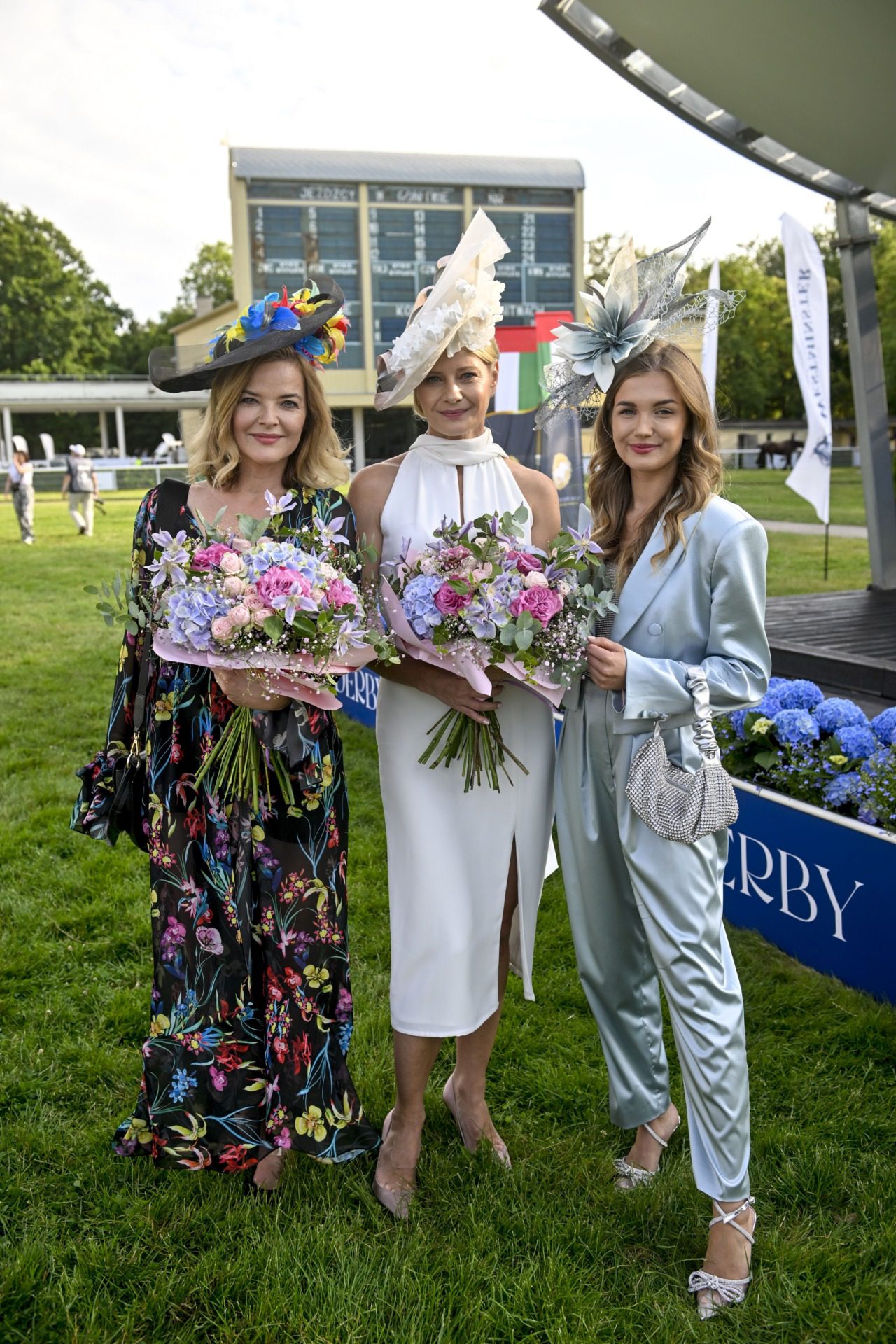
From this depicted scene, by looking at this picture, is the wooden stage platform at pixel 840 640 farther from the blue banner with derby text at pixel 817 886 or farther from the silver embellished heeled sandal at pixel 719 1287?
the silver embellished heeled sandal at pixel 719 1287

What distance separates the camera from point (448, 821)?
8.85 ft

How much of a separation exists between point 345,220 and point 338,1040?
151 feet

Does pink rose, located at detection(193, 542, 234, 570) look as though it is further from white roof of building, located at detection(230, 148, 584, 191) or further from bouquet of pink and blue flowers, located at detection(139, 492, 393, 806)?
white roof of building, located at detection(230, 148, 584, 191)

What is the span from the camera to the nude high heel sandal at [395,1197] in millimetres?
2633

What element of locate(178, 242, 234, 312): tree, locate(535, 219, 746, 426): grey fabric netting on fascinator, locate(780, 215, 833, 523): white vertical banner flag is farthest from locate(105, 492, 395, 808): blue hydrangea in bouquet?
locate(178, 242, 234, 312): tree

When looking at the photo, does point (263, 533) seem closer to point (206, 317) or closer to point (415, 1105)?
point (415, 1105)

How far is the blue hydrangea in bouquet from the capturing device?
7.23ft

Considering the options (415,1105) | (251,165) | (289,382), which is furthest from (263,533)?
(251,165)

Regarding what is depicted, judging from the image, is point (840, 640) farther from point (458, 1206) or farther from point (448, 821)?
point (458, 1206)

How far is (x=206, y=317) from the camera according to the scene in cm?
4700

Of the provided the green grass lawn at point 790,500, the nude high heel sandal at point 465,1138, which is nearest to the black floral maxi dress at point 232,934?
the nude high heel sandal at point 465,1138

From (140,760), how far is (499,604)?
108 cm

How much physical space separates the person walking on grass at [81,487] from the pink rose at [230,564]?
62.4 feet

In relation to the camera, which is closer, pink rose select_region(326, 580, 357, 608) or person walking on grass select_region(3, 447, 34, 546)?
pink rose select_region(326, 580, 357, 608)
